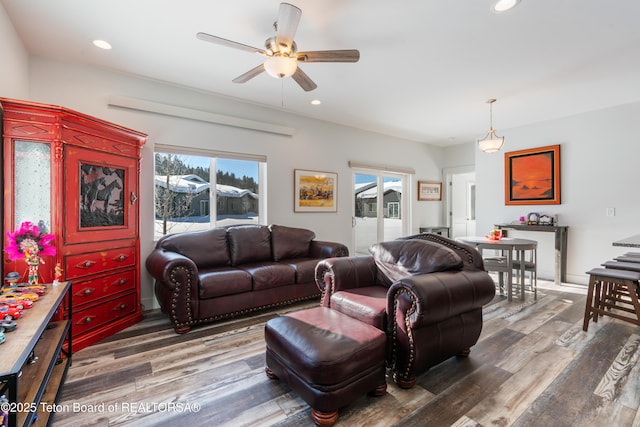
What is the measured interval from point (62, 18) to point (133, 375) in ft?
9.01

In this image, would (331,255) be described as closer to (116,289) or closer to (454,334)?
(454,334)

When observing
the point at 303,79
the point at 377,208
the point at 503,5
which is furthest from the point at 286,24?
the point at 377,208

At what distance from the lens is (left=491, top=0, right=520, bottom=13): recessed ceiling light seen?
1.98 meters

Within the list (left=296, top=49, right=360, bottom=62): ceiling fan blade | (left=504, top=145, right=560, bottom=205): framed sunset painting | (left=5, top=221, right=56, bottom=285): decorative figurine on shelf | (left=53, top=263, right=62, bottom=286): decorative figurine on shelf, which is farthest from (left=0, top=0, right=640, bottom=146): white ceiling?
(left=53, top=263, right=62, bottom=286): decorative figurine on shelf

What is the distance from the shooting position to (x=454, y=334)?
1.99 meters

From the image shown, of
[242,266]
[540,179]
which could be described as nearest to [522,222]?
[540,179]

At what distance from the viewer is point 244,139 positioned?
13.0 feet

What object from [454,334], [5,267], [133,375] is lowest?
[133,375]

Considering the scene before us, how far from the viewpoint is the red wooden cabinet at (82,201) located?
2.08 m

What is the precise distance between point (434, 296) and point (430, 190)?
502 centimetres

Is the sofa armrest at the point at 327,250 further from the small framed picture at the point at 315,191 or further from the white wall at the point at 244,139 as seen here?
the small framed picture at the point at 315,191

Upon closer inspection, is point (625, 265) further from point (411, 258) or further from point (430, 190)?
point (430, 190)

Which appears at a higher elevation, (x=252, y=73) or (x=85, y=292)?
(x=252, y=73)

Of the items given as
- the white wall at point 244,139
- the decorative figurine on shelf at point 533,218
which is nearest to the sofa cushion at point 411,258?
the white wall at point 244,139
